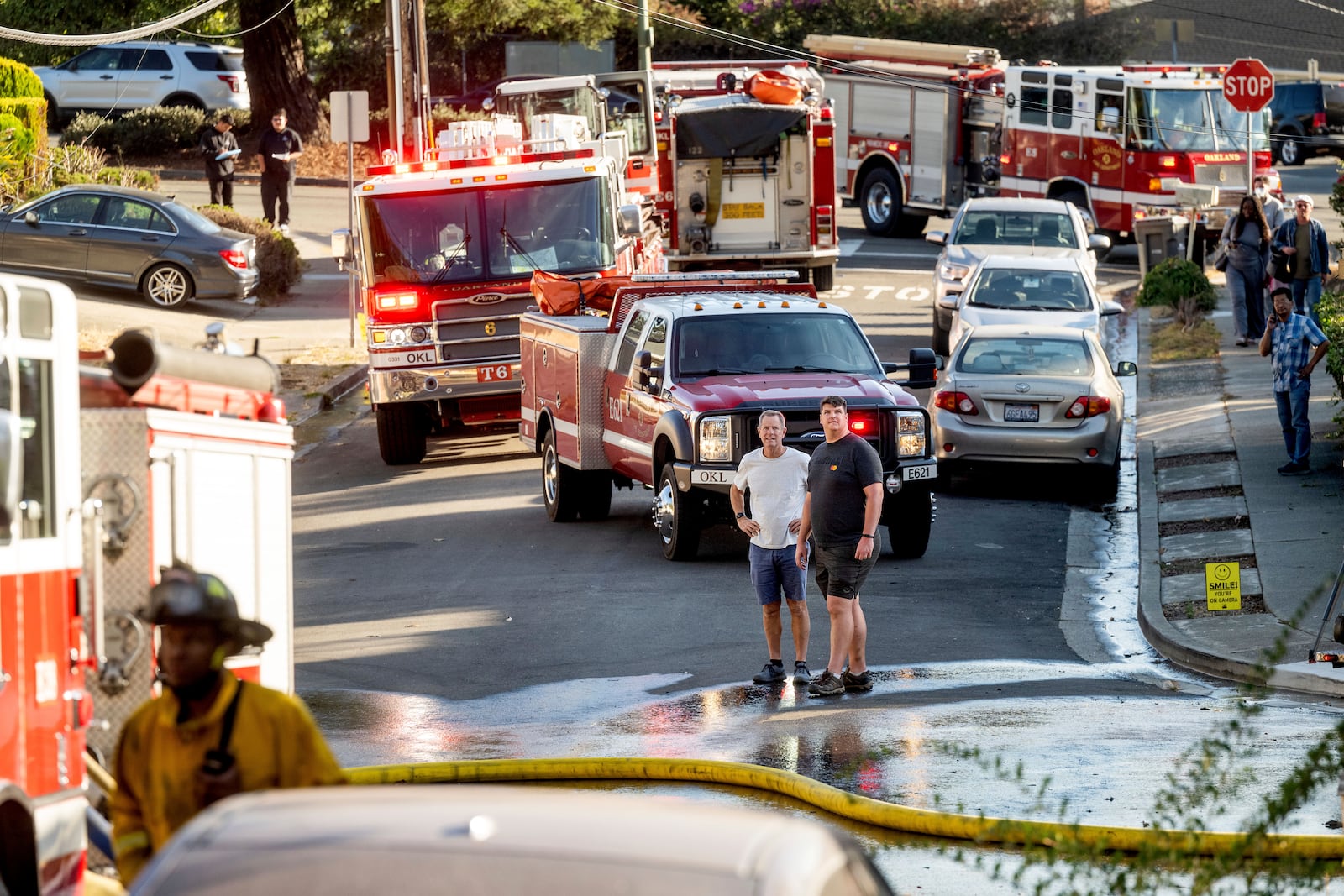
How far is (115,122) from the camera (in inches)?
1676

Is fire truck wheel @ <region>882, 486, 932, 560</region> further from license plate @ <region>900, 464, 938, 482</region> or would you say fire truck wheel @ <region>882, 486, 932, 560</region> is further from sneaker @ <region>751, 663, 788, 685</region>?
sneaker @ <region>751, 663, 788, 685</region>

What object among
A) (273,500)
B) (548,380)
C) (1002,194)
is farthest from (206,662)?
(1002,194)

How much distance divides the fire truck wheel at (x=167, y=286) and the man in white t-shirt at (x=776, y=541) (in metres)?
17.0

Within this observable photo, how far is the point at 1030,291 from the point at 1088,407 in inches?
200

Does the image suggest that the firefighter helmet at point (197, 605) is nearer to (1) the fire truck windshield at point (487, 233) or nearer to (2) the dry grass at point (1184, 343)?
(1) the fire truck windshield at point (487, 233)

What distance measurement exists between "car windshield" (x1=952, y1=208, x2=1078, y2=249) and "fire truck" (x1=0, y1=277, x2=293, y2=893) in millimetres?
19724

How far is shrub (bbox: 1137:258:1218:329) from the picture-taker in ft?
88.7

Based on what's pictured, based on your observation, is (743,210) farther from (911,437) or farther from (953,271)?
(911,437)

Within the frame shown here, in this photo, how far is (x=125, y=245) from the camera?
2700 cm

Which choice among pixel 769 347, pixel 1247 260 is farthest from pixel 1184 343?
pixel 769 347

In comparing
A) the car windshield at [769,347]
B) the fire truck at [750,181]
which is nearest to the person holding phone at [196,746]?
the car windshield at [769,347]

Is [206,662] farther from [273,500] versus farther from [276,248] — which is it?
[276,248]

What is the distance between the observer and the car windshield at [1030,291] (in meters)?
22.3

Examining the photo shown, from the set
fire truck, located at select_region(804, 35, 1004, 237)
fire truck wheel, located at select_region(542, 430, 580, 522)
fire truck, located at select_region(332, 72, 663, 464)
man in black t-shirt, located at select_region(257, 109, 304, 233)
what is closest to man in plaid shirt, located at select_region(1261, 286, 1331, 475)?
fire truck wheel, located at select_region(542, 430, 580, 522)
